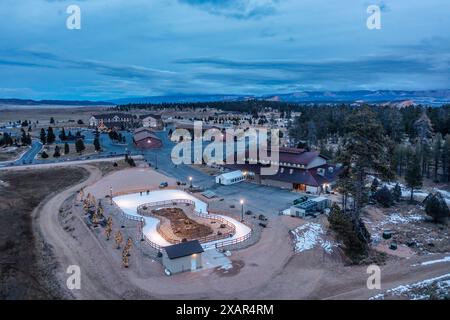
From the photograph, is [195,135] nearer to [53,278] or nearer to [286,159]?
[286,159]

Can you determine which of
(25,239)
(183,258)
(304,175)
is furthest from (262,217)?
(25,239)

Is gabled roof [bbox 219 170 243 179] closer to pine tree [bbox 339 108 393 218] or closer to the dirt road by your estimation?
the dirt road

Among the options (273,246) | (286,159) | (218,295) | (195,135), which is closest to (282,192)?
(286,159)

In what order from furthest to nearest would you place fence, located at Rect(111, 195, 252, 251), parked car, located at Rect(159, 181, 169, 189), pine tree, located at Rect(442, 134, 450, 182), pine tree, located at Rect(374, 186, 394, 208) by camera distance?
pine tree, located at Rect(442, 134, 450, 182) → parked car, located at Rect(159, 181, 169, 189) → pine tree, located at Rect(374, 186, 394, 208) → fence, located at Rect(111, 195, 252, 251)

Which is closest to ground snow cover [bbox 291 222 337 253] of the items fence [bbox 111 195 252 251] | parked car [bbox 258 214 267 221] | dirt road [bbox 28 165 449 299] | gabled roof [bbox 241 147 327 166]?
dirt road [bbox 28 165 449 299]

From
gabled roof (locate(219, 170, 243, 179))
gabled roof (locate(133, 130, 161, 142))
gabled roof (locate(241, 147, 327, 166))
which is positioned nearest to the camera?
gabled roof (locate(241, 147, 327, 166))

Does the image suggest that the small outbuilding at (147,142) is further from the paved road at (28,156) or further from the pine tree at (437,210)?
the pine tree at (437,210)
